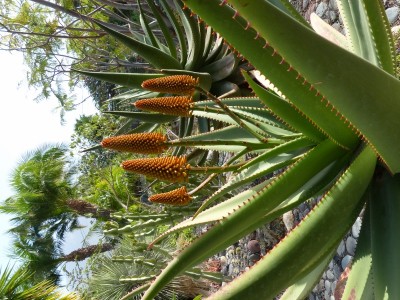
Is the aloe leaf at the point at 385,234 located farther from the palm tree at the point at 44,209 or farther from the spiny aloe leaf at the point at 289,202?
the palm tree at the point at 44,209

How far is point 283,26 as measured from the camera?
2.93 ft

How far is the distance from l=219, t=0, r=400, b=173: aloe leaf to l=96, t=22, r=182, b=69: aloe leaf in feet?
7.67

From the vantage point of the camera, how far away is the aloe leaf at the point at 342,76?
890 mm

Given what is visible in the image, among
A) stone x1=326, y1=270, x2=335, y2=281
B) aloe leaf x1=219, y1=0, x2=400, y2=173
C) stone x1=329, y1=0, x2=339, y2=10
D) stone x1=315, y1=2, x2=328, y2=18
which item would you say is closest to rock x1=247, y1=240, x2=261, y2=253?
stone x1=326, y1=270, x2=335, y2=281

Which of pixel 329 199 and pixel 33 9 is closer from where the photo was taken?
pixel 329 199

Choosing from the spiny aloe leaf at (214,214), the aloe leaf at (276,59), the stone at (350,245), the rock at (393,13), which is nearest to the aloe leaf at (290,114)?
the aloe leaf at (276,59)

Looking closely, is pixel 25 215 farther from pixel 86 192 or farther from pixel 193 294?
pixel 193 294

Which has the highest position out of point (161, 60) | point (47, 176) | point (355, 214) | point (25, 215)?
point (47, 176)

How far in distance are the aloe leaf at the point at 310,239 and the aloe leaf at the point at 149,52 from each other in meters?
2.22

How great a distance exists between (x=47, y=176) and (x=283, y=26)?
855 centimetres

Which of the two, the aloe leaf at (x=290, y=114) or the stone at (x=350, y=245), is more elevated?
the aloe leaf at (x=290, y=114)

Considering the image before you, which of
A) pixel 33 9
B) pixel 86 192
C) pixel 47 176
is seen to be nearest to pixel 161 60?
pixel 33 9

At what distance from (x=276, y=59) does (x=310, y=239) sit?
47 cm

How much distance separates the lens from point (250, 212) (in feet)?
4.00
